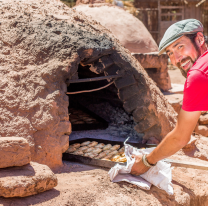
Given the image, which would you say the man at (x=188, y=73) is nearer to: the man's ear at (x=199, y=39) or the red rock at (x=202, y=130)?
the man's ear at (x=199, y=39)

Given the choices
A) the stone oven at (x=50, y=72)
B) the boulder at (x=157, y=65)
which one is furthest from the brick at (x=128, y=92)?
the boulder at (x=157, y=65)

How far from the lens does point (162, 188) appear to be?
8.13 feet

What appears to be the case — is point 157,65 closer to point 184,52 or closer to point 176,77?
point 184,52

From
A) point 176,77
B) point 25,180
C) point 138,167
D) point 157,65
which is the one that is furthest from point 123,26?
point 176,77

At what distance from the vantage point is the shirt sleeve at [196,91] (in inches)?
58.6

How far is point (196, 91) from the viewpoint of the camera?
4.95 feet

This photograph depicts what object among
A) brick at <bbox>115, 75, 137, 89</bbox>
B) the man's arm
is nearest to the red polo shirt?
the man's arm

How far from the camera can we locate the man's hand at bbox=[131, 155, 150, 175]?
7.80 ft

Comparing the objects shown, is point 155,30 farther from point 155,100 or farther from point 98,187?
point 98,187

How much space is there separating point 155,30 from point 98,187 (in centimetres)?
1045

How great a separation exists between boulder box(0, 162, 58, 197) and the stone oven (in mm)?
573

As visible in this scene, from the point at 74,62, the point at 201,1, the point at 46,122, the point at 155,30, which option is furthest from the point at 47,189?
the point at 201,1

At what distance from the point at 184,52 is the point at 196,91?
49cm

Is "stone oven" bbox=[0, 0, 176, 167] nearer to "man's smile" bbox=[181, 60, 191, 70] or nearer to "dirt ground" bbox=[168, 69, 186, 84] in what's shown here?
"man's smile" bbox=[181, 60, 191, 70]
